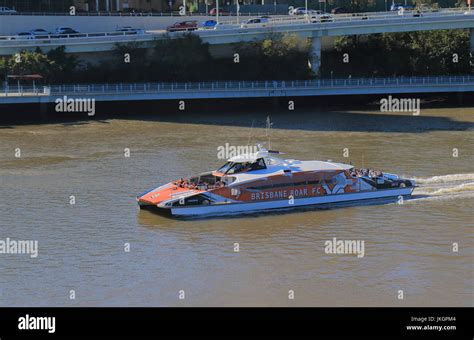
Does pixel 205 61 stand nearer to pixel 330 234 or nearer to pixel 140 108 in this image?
pixel 140 108

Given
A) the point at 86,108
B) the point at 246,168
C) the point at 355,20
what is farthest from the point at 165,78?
the point at 246,168

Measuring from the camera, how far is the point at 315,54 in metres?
70.2

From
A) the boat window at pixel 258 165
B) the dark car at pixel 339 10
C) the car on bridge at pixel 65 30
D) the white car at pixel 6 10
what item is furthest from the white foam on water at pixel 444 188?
the dark car at pixel 339 10

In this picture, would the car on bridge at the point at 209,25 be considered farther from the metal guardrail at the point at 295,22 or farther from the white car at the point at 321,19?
the white car at the point at 321,19

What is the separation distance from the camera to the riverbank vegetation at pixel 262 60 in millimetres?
65625

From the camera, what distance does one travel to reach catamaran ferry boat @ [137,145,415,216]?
1337 inches

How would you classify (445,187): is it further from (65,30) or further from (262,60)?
(65,30)

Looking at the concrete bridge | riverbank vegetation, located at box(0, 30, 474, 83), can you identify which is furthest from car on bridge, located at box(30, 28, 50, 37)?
the concrete bridge

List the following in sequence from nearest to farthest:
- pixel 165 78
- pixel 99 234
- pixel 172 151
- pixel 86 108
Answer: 1. pixel 99 234
2. pixel 172 151
3. pixel 86 108
4. pixel 165 78

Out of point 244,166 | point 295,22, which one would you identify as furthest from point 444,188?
point 295,22

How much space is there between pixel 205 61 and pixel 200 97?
19.9 ft

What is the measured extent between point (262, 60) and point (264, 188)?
35.3 m

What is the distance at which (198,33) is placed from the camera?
69.2 metres

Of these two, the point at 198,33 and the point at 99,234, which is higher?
the point at 198,33
